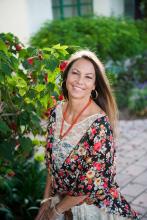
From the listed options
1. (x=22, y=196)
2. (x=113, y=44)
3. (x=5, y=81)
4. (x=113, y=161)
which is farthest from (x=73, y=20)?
(x=113, y=161)

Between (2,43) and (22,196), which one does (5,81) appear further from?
(22,196)

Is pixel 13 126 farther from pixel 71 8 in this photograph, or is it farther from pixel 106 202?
pixel 71 8

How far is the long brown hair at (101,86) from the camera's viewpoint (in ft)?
7.80

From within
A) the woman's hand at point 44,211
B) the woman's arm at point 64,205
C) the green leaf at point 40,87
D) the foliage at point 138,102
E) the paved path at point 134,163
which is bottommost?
the paved path at point 134,163

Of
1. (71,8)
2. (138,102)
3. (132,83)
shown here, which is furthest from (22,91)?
(71,8)

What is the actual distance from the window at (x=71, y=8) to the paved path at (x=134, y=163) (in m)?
3.22

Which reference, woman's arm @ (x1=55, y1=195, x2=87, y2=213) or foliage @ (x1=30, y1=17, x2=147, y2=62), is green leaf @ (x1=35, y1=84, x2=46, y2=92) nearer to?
woman's arm @ (x1=55, y1=195, x2=87, y2=213)

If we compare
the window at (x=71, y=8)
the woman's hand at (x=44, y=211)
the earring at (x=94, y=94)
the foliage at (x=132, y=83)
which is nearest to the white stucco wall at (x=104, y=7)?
the window at (x=71, y=8)

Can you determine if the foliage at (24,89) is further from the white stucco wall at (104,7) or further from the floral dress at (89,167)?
the white stucco wall at (104,7)

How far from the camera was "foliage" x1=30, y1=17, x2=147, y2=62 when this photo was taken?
760cm

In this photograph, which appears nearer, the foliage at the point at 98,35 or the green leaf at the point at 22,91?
the green leaf at the point at 22,91

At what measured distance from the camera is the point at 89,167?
2.26 m

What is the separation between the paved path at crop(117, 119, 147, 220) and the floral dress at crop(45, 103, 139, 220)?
1.50 metres

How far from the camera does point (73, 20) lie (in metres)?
8.14
